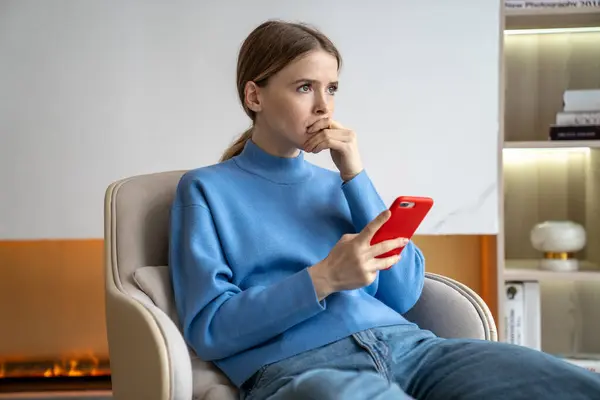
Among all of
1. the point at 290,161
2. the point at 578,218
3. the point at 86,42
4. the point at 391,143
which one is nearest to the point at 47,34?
the point at 86,42

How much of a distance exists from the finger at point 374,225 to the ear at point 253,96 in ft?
1.22

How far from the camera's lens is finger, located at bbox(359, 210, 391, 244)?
50.9 inches

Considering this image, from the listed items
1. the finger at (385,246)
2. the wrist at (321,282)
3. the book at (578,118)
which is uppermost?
the book at (578,118)

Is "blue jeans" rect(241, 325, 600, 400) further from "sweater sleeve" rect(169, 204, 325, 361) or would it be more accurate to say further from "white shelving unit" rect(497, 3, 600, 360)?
"white shelving unit" rect(497, 3, 600, 360)

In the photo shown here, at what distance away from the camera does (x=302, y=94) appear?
1.48 metres

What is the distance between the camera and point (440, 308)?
1.62 meters

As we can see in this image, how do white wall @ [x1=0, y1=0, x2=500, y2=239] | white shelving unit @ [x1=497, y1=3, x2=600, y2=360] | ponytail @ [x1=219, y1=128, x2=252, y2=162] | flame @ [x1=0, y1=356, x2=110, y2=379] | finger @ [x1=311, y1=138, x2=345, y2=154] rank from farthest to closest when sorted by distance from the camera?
white shelving unit @ [x1=497, y1=3, x2=600, y2=360] < flame @ [x1=0, y1=356, x2=110, y2=379] < white wall @ [x1=0, y1=0, x2=500, y2=239] < ponytail @ [x1=219, y1=128, x2=252, y2=162] < finger @ [x1=311, y1=138, x2=345, y2=154]

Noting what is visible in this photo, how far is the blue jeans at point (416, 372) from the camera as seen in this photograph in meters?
1.12

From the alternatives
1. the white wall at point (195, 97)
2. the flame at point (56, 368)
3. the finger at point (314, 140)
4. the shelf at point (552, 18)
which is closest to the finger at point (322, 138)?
the finger at point (314, 140)

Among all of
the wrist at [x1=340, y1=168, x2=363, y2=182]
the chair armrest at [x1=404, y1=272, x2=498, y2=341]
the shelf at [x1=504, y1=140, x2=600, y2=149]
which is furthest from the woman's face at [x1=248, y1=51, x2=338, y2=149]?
the shelf at [x1=504, y1=140, x2=600, y2=149]

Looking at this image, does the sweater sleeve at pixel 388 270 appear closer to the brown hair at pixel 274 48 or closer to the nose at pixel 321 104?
the nose at pixel 321 104

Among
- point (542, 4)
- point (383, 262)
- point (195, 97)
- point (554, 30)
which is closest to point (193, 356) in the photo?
point (383, 262)

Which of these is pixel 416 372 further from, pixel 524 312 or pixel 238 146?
pixel 524 312

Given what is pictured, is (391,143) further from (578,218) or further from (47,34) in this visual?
(47,34)
